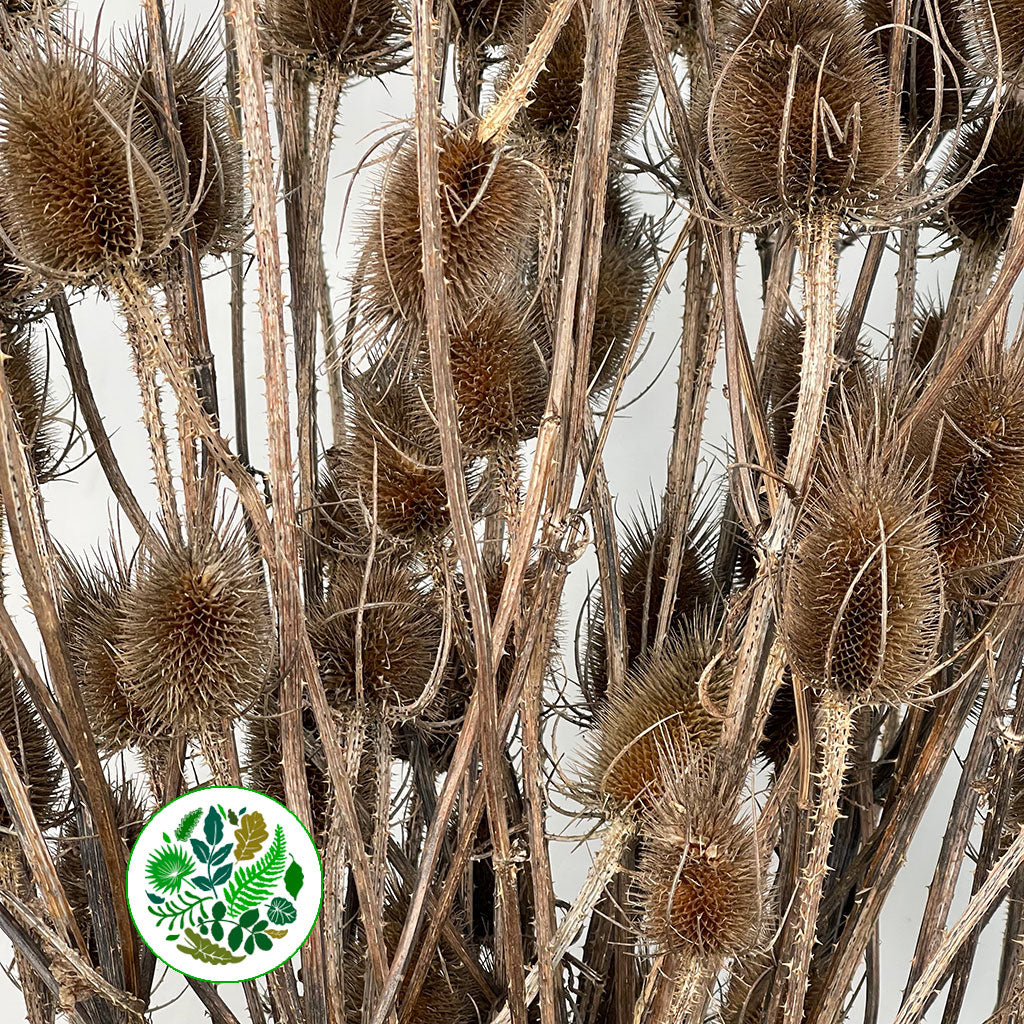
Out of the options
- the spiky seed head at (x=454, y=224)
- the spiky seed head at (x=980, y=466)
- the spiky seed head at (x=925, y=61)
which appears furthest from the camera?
the spiky seed head at (x=925, y=61)

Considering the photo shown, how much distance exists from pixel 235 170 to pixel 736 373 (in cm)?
54

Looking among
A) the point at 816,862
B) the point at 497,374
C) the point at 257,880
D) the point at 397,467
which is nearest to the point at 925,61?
the point at 497,374

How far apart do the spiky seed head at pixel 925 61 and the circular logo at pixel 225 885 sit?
95cm

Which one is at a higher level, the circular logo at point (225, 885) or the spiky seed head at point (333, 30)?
the spiky seed head at point (333, 30)

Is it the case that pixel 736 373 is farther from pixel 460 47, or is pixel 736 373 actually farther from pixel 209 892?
pixel 209 892

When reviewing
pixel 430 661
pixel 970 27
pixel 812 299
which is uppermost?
pixel 970 27

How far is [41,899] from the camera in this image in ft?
3.95

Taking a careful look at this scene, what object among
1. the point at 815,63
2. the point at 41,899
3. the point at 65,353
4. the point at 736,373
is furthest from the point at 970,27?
the point at 41,899

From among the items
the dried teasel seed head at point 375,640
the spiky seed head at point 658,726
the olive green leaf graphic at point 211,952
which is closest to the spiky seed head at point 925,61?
the spiky seed head at point 658,726

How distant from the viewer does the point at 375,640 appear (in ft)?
3.96

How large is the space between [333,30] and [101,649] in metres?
0.64

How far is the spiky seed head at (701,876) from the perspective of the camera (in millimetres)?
1031

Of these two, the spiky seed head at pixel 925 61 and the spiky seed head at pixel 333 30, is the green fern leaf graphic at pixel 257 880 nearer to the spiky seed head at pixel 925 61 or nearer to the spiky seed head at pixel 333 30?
the spiky seed head at pixel 333 30

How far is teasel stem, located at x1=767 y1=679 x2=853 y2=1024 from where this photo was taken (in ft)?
3.56
